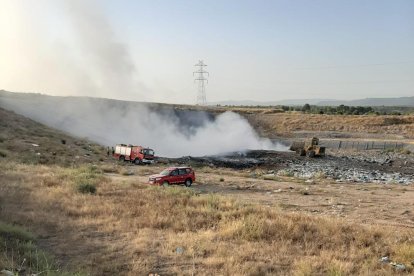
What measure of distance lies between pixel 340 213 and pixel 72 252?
13119 mm

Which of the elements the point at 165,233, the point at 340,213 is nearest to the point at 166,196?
the point at 165,233

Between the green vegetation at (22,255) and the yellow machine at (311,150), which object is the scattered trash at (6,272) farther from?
the yellow machine at (311,150)

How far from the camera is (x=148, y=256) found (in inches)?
456

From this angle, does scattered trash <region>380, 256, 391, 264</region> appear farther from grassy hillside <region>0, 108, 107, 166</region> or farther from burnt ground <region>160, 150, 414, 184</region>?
grassy hillside <region>0, 108, 107, 166</region>

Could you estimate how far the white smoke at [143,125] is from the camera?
224ft

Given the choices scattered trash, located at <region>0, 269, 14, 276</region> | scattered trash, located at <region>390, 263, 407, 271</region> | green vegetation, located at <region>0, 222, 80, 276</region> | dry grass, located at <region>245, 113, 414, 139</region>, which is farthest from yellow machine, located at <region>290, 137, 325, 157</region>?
scattered trash, located at <region>0, 269, 14, 276</region>

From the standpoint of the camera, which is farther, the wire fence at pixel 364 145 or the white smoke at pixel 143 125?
the wire fence at pixel 364 145

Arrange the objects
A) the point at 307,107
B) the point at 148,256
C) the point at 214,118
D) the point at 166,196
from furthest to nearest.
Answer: the point at 307,107
the point at 214,118
the point at 166,196
the point at 148,256

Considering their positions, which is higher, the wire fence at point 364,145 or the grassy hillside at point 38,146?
the grassy hillside at point 38,146

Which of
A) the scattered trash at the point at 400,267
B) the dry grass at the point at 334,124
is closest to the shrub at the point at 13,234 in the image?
the scattered trash at the point at 400,267

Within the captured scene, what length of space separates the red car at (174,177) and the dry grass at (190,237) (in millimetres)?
8932

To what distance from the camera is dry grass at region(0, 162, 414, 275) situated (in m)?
10.9

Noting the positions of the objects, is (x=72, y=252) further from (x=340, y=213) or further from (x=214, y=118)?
(x=214, y=118)

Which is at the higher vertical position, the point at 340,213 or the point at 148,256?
the point at 148,256
